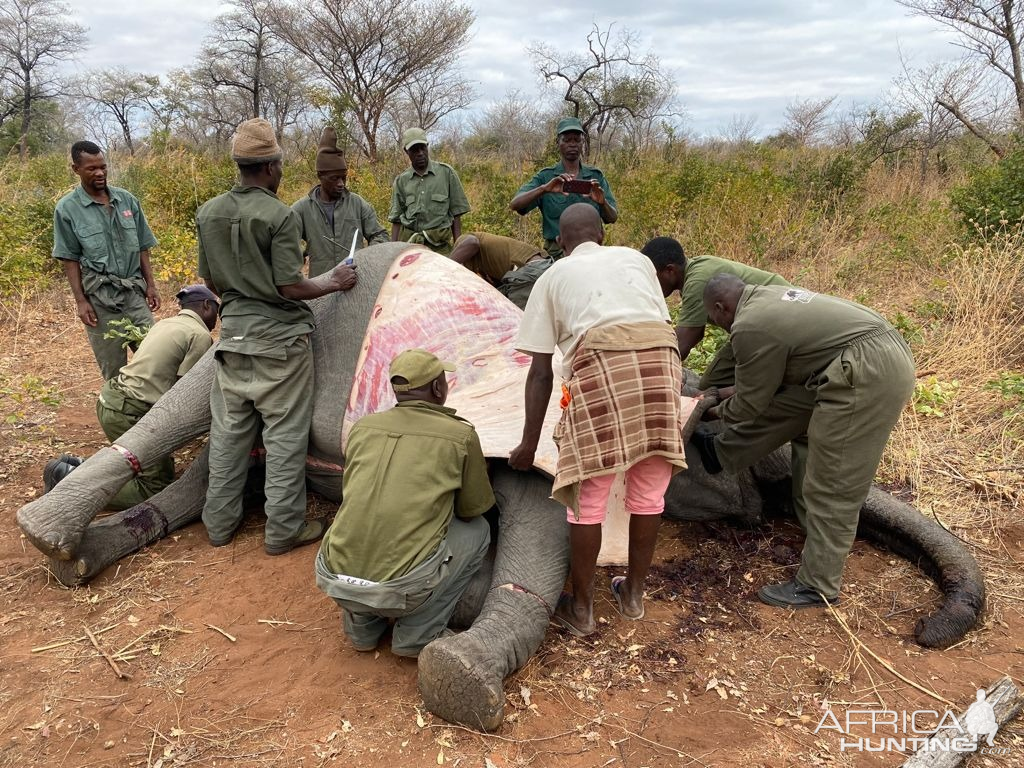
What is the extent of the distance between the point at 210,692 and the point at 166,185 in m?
8.96

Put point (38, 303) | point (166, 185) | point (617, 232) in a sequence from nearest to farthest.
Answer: point (38, 303)
point (617, 232)
point (166, 185)

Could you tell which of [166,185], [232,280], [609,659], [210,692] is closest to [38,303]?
[166,185]

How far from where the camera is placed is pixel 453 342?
3650 mm

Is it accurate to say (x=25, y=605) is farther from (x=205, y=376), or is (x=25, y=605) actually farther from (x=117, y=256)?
(x=117, y=256)

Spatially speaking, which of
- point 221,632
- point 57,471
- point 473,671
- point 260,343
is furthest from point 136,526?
point 473,671

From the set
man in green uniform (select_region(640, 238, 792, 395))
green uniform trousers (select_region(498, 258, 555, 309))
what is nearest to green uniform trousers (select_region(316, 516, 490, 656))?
man in green uniform (select_region(640, 238, 792, 395))

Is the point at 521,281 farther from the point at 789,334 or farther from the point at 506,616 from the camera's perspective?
the point at 506,616

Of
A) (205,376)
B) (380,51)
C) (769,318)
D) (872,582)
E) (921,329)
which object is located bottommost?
(872,582)

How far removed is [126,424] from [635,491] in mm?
2933

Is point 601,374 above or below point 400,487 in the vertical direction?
above

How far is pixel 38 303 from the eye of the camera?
7.75m

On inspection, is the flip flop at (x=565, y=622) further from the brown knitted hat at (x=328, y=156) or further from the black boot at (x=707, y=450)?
the brown knitted hat at (x=328, y=156)

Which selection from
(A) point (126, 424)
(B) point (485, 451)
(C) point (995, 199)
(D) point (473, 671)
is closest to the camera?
(D) point (473, 671)

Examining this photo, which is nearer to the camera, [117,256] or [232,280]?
[232,280]
